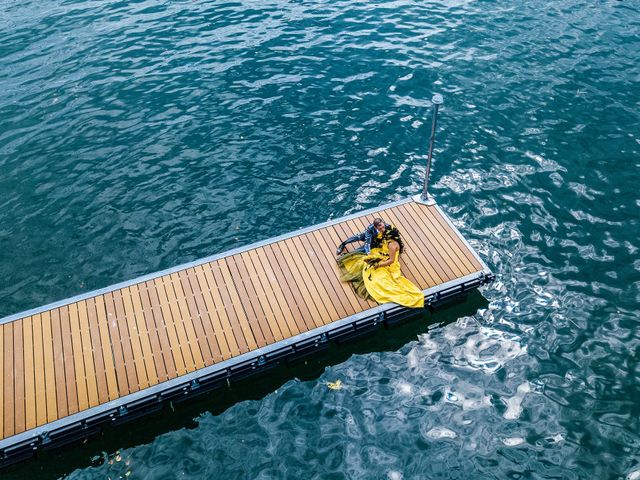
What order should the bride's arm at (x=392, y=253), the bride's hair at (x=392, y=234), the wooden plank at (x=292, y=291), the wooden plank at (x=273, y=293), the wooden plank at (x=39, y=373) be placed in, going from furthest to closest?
the bride's hair at (x=392, y=234) → the bride's arm at (x=392, y=253) → the wooden plank at (x=292, y=291) → the wooden plank at (x=273, y=293) → the wooden plank at (x=39, y=373)

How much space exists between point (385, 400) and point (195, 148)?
624 inches

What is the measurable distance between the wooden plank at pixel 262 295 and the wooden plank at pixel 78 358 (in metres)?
5.87

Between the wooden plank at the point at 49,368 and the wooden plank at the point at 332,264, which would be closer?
the wooden plank at the point at 49,368

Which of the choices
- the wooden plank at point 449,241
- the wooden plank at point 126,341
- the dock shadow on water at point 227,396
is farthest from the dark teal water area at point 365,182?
the wooden plank at point 126,341

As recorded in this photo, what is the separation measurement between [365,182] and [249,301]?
8.88 m

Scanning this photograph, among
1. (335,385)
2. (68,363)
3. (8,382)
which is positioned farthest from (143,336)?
(335,385)

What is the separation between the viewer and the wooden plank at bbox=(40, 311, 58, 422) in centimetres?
1420

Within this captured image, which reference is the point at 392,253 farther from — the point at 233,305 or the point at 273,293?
the point at 233,305

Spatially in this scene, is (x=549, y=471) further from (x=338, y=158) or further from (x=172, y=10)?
(x=172, y=10)

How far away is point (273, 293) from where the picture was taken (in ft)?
56.7

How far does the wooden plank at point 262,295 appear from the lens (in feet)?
53.1

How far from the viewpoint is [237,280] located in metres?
17.7

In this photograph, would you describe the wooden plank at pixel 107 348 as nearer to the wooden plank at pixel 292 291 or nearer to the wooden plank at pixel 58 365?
the wooden plank at pixel 58 365

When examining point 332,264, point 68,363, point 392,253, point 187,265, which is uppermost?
point 392,253
